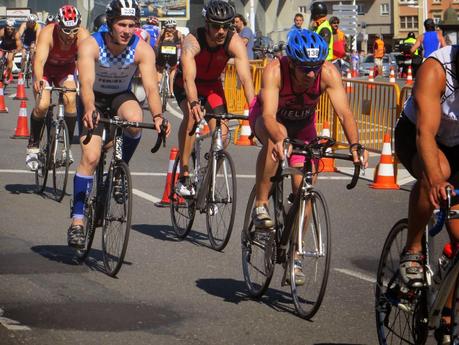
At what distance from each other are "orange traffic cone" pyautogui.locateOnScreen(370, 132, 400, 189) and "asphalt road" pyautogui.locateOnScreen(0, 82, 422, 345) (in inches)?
60.3

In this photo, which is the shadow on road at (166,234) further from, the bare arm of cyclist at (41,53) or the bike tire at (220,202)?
the bare arm of cyclist at (41,53)

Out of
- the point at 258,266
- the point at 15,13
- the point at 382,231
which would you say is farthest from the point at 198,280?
the point at 15,13

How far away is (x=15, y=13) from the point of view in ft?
233

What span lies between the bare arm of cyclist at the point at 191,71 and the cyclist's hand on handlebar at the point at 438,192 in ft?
15.1

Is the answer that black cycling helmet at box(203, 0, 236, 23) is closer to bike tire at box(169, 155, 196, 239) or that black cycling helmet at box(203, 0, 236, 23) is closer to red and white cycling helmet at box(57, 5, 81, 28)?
bike tire at box(169, 155, 196, 239)

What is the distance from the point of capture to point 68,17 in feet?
42.8

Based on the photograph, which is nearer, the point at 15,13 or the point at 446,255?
the point at 446,255

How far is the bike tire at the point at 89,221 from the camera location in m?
9.50

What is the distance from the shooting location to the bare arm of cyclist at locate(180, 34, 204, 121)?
10203 mm

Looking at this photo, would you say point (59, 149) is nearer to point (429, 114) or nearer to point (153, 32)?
point (429, 114)

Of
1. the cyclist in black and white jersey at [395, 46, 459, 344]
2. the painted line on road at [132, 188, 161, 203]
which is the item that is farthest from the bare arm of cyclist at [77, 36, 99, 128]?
the painted line on road at [132, 188, 161, 203]

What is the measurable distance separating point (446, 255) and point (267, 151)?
2453 mm

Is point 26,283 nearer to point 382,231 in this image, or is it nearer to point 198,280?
point 198,280

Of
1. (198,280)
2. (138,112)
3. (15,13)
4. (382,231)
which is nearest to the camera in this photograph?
(198,280)
